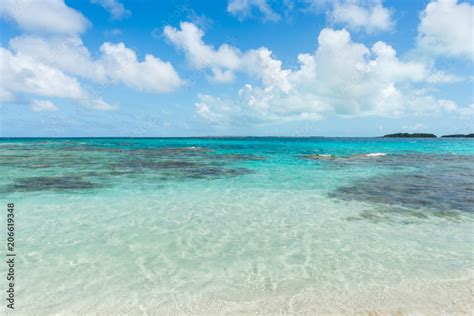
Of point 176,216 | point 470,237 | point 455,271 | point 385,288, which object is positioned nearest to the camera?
point 385,288

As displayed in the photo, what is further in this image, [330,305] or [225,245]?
[225,245]

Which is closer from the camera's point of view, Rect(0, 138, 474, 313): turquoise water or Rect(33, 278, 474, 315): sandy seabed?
Rect(33, 278, 474, 315): sandy seabed

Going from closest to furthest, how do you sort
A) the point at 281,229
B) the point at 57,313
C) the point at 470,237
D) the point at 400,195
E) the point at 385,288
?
the point at 57,313 < the point at 385,288 < the point at 470,237 < the point at 281,229 < the point at 400,195

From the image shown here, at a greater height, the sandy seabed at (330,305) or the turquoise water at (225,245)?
the turquoise water at (225,245)

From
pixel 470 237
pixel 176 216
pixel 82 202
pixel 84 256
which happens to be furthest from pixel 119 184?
pixel 470 237

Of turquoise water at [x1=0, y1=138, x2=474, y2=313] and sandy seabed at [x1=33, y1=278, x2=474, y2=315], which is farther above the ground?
turquoise water at [x1=0, y1=138, x2=474, y2=313]

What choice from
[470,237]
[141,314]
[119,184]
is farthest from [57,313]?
[119,184]

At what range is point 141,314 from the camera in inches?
206

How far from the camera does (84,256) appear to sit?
24.4 ft

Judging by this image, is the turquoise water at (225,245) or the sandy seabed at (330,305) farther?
the turquoise water at (225,245)

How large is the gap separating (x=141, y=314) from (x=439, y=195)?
15.3 meters

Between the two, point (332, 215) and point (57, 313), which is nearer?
point (57, 313)

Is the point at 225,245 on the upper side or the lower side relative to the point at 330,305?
upper

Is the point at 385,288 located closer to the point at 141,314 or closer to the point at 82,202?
the point at 141,314
